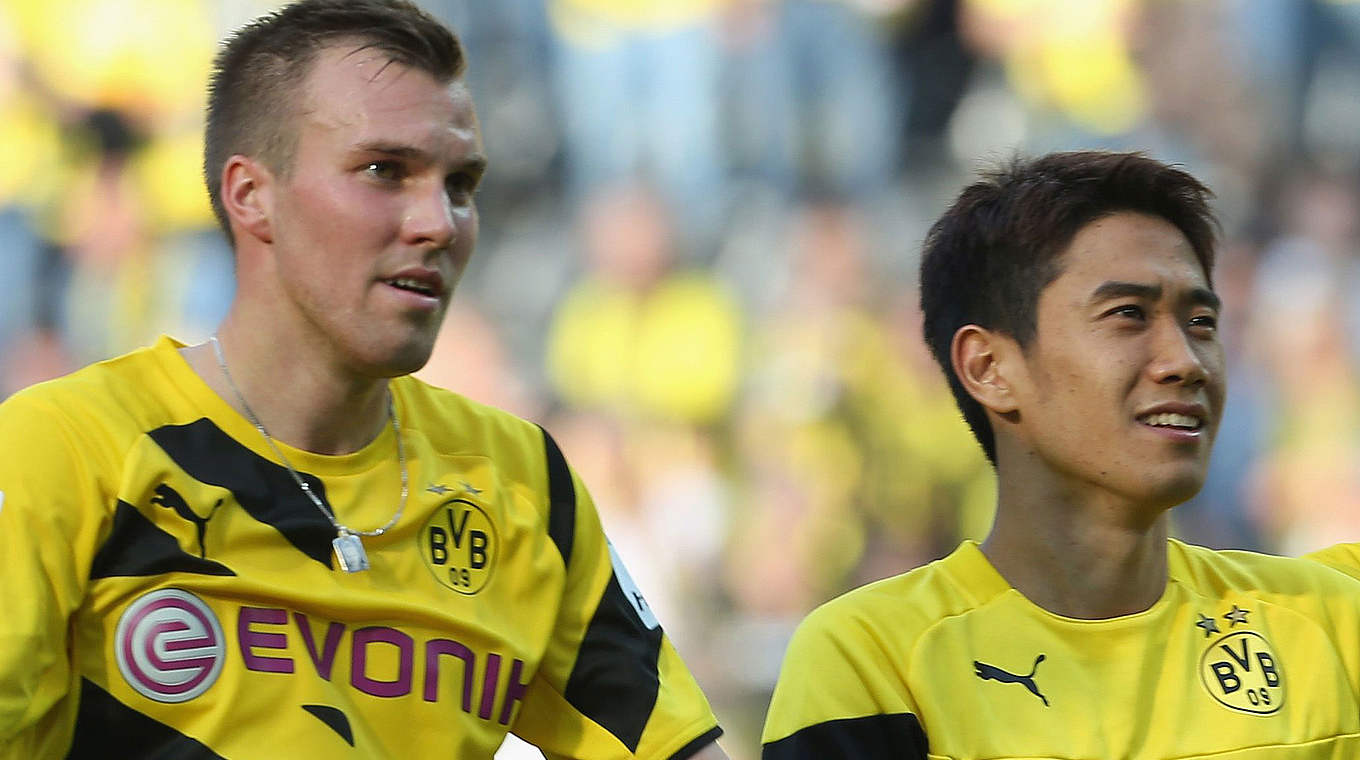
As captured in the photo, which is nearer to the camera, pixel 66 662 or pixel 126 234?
pixel 66 662

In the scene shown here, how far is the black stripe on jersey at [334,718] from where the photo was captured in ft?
6.67

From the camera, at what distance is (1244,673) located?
2295mm

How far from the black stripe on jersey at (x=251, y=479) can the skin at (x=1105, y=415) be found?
966mm

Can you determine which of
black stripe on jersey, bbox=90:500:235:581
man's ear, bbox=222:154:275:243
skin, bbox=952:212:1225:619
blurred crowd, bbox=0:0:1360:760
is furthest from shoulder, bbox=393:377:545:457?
blurred crowd, bbox=0:0:1360:760

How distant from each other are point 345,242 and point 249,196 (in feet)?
0.65

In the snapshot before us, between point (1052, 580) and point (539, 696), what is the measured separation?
741mm

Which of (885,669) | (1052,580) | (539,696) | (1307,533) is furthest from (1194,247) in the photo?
(1307,533)

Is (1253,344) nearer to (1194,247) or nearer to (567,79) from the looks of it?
(567,79)

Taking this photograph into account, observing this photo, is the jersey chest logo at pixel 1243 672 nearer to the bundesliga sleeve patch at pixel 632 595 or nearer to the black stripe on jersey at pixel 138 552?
the bundesliga sleeve patch at pixel 632 595

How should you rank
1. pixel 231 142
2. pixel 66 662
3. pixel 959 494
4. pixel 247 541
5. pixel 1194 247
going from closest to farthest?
pixel 66 662 → pixel 247 541 → pixel 231 142 → pixel 1194 247 → pixel 959 494

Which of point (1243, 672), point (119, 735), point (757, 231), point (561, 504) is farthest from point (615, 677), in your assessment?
point (757, 231)

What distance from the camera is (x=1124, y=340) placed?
7.48 ft

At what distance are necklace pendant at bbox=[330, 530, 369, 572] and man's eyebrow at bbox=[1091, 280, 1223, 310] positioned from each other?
1.07 meters

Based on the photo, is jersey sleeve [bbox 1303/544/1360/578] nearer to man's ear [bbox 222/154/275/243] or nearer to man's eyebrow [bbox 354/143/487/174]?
man's eyebrow [bbox 354/143/487/174]
